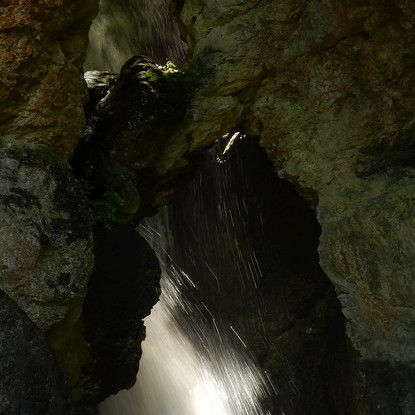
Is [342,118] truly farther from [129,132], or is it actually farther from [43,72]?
[43,72]

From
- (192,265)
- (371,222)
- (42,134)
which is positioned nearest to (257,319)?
(192,265)

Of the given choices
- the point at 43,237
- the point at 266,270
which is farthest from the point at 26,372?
the point at 266,270

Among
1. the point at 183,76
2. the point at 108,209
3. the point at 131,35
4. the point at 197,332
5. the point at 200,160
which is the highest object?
the point at 131,35

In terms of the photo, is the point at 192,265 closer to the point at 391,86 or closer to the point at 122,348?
the point at 122,348

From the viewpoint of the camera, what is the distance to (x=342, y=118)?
19.9ft

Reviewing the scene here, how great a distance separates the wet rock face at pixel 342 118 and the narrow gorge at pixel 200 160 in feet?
0.05

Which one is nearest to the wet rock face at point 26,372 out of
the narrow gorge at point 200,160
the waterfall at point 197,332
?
the narrow gorge at point 200,160

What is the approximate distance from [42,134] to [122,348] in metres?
2.27

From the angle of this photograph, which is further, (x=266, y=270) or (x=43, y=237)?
Result: (x=266, y=270)

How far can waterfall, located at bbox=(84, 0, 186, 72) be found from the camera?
1025 cm

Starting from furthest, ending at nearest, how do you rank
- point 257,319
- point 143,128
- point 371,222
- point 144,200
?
point 257,319, point 144,200, point 143,128, point 371,222

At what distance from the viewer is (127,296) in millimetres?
5770

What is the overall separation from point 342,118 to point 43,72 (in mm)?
3098

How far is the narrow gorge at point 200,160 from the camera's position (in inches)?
192
